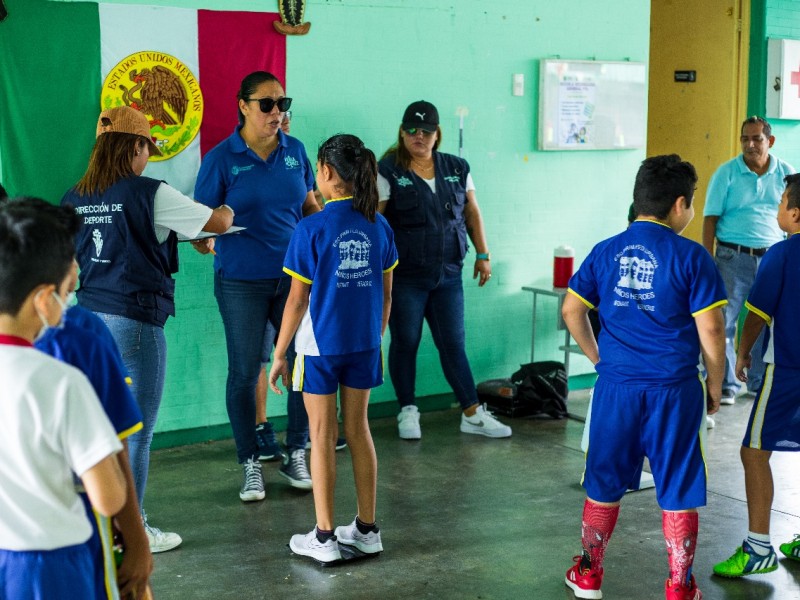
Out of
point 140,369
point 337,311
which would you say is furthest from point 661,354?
point 140,369

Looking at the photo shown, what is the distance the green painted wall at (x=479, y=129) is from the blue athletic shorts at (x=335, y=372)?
5.75ft

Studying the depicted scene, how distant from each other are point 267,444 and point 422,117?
1.90 meters

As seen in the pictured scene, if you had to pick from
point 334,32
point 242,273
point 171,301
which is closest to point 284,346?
point 171,301

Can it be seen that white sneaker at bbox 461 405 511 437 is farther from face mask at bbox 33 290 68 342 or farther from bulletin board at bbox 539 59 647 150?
face mask at bbox 33 290 68 342

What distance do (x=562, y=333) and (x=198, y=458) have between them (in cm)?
266

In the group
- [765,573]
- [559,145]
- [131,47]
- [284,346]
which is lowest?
[765,573]

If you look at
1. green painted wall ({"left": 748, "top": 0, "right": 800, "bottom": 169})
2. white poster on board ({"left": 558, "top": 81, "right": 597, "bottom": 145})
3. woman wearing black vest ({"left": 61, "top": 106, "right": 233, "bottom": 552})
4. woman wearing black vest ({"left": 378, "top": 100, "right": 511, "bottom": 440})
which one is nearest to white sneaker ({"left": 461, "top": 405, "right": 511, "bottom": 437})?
woman wearing black vest ({"left": 378, "top": 100, "right": 511, "bottom": 440})

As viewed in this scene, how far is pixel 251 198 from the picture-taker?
15.3ft

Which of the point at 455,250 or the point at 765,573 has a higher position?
the point at 455,250

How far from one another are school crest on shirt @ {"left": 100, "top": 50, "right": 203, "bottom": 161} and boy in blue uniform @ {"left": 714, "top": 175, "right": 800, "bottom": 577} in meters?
2.96

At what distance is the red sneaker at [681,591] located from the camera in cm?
337

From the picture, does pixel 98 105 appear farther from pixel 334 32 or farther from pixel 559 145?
pixel 559 145

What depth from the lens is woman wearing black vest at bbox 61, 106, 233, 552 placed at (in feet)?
11.7

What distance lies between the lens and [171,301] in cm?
A: 381
